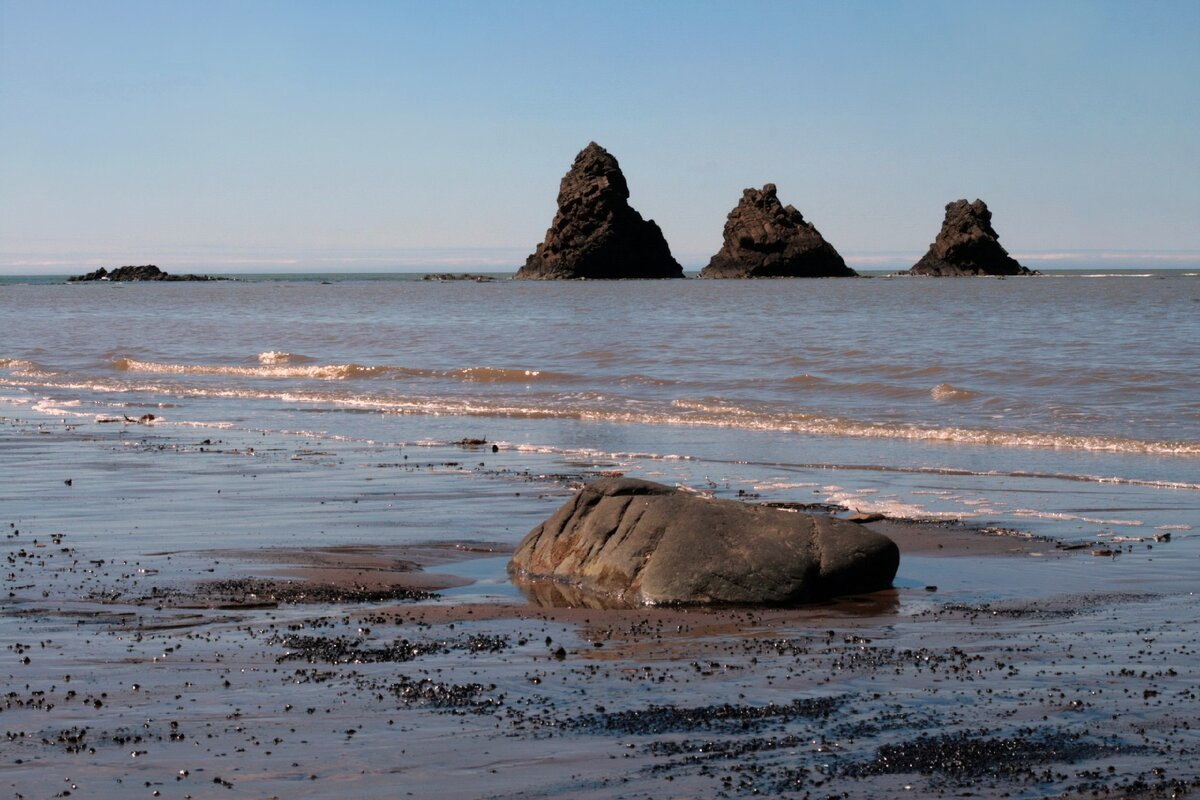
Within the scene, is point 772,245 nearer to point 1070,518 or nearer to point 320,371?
point 320,371

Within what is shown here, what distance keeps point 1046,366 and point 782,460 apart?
12.6 metres

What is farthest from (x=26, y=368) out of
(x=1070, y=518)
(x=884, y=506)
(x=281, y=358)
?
(x=1070, y=518)

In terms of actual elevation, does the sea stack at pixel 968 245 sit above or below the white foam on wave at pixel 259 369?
above

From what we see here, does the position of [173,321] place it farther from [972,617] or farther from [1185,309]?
[972,617]

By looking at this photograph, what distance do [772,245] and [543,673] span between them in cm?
12980

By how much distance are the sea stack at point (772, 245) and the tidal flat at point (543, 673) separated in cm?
12478

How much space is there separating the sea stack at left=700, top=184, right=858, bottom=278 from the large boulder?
126099 millimetres

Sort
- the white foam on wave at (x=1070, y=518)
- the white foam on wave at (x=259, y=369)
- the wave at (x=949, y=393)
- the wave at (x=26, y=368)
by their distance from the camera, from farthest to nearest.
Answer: the wave at (x=26, y=368) < the white foam on wave at (x=259, y=369) < the wave at (x=949, y=393) < the white foam on wave at (x=1070, y=518)

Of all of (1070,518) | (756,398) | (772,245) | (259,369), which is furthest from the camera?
(772,245)

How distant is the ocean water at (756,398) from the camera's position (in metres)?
13.4

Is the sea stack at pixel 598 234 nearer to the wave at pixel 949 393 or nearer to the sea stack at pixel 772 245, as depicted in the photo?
the sea stack at pixel 772 245

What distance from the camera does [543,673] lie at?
631 centimetres

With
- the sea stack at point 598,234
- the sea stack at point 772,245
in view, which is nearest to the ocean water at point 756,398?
the sea stack at point 772,245

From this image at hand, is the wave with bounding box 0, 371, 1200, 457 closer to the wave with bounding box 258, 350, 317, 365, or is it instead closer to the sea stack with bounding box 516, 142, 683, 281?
the wave with bounding box 258, 350, 317, 365
